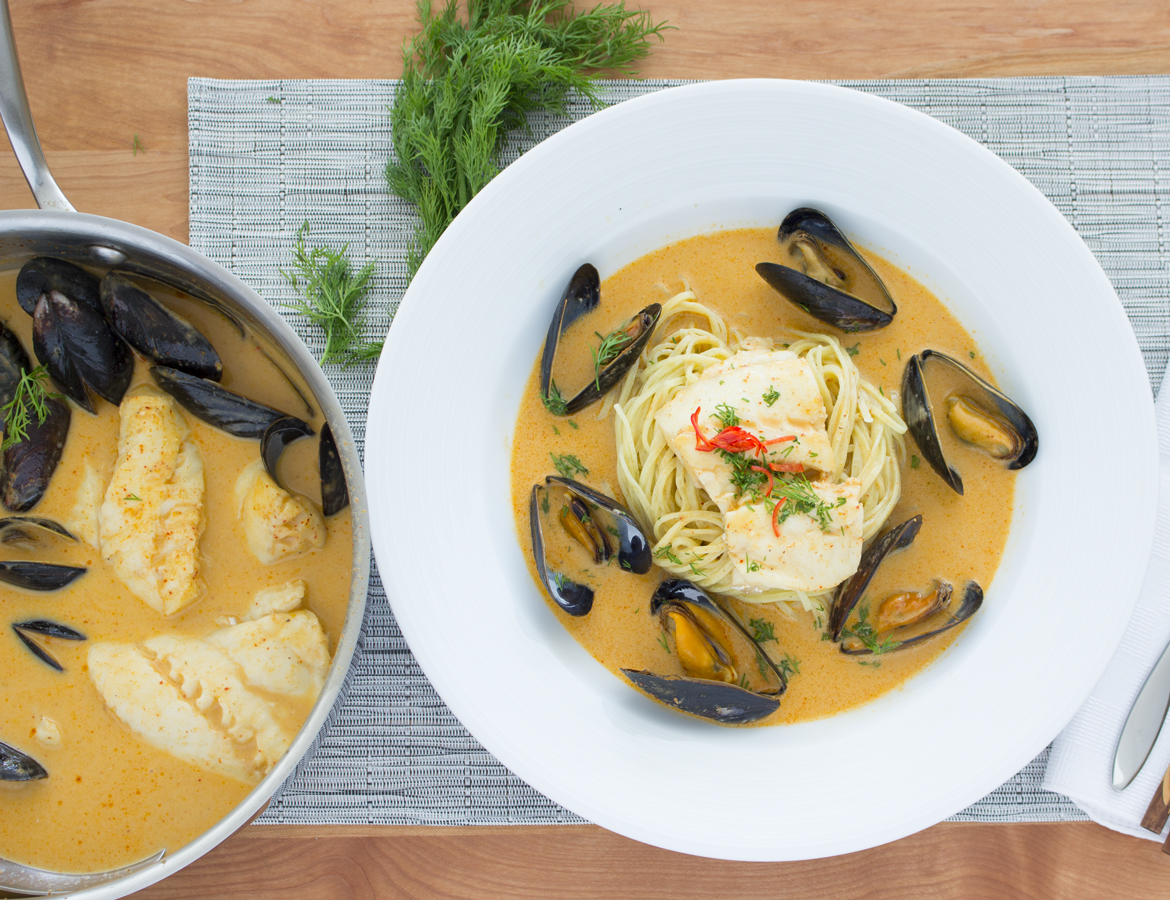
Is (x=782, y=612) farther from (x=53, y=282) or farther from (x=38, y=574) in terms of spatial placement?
(x=53, y=282)

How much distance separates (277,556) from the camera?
123 inches

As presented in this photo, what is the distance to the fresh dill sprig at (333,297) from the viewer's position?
3.42 meters

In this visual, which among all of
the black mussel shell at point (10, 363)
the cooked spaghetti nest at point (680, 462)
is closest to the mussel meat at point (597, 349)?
the cooked spaghetti nest at point (680, 462)

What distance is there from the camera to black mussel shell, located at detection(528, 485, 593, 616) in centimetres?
318

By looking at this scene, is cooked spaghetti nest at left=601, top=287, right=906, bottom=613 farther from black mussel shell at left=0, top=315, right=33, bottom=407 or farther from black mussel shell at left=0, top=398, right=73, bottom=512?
black mussel shell at left=0, top=315, right=33, bottom=407

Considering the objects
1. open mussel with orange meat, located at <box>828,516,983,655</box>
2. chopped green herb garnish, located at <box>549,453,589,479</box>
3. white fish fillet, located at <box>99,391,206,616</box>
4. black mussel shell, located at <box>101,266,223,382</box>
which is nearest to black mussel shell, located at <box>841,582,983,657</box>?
open mussel with orange meat, located at <box>828,516,983,655</box>

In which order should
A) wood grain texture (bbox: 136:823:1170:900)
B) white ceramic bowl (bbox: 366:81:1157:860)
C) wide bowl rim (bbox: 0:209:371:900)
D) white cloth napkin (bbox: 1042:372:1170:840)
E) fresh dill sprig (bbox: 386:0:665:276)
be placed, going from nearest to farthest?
wide bowl rim (bbox: 0:209:371:900), white ceramic bowl (bbox: 366:81:1157:860), fresh dill sprig (bbox: 386:0:665:276), white cloth napkin (bbox: 1042:372:1170:840), wood grain texture (bbox: 136:823:1170:900)

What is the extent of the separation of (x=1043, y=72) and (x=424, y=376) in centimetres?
323

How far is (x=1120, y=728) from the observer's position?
11.3ft

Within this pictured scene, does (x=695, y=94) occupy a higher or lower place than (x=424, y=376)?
higher

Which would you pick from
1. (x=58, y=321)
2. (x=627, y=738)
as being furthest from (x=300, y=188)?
(x=627, y=738)

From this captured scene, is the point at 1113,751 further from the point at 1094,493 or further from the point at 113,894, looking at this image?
the point at 113,894

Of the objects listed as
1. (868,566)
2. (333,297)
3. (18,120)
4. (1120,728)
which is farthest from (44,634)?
(1120,728)

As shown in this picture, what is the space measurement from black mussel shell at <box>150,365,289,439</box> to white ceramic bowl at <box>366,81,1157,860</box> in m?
0.53
